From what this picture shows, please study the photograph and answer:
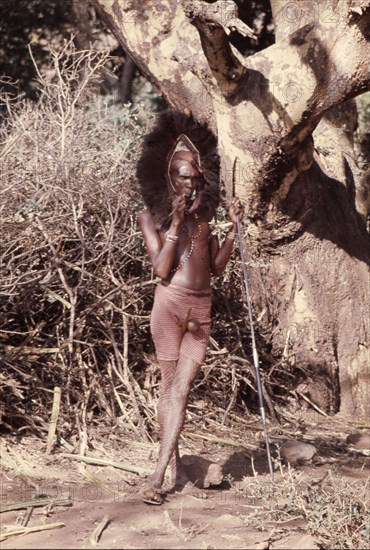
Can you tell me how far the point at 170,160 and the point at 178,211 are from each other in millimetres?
423

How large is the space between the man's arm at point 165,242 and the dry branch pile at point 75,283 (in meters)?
1.31

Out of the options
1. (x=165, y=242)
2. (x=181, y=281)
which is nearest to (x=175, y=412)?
(x=181, y=281)

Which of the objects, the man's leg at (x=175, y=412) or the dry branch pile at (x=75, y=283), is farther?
the dry branch pile at (x=75, y=283)

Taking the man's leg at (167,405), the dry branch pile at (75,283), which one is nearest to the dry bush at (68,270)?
the dry branch pile at (75,283)

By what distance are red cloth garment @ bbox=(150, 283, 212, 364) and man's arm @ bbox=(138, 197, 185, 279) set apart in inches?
6.0

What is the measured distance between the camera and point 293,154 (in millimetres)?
7844

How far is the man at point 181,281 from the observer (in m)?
5.70

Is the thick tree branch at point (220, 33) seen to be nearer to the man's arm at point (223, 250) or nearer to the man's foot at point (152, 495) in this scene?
the man's arm at point (223, 250)

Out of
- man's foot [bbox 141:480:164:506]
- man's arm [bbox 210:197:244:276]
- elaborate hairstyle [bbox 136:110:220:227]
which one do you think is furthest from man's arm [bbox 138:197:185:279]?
man's foot [bbox 141:480:164:506]

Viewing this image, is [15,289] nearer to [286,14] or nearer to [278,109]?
[278,109]

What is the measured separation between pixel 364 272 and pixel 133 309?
2302 millimetres

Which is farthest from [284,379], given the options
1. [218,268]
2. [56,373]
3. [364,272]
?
[218,268]

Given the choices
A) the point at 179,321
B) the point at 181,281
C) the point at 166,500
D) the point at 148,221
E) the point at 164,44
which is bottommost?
the point at 166,500

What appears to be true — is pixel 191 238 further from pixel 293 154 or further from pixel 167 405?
pixel 293 154
